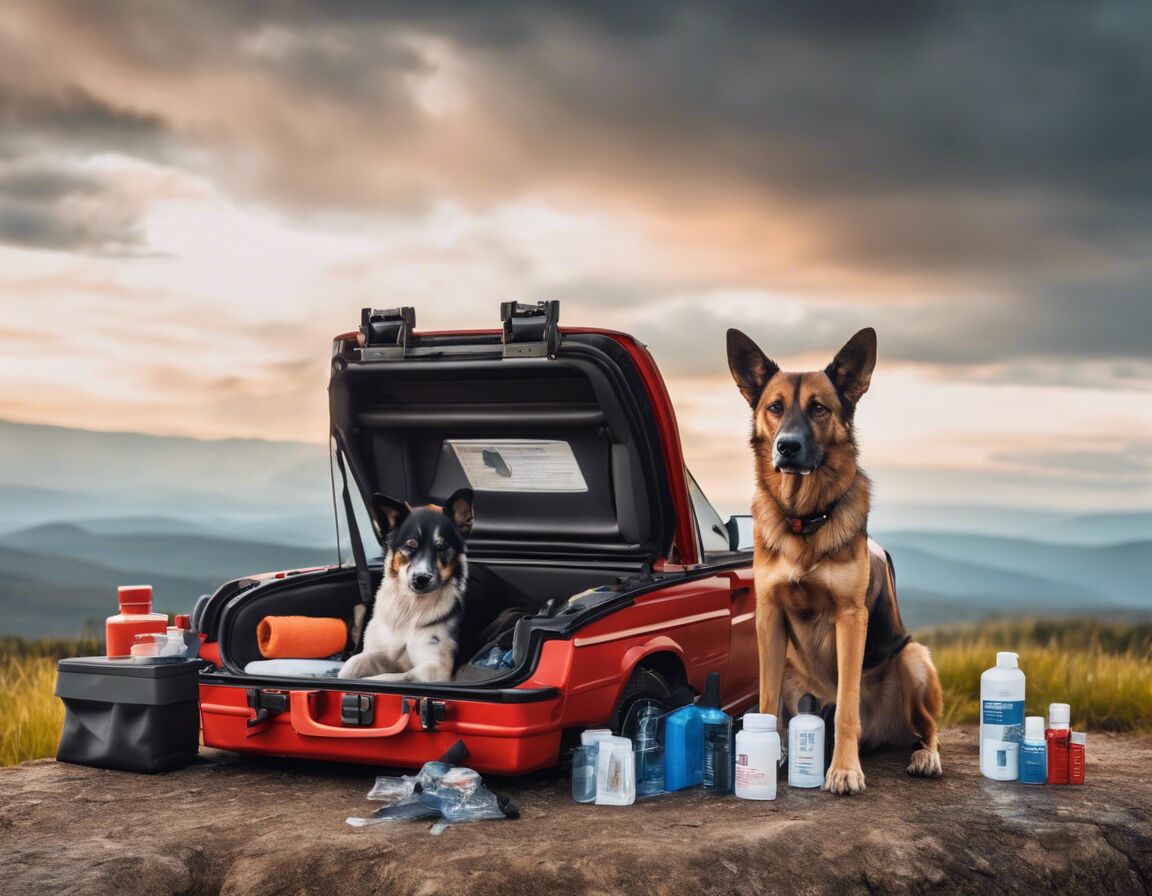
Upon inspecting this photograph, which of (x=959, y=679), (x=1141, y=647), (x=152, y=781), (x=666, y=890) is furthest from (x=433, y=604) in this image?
(x=1141, y=647)

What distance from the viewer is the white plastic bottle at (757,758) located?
4469 mm

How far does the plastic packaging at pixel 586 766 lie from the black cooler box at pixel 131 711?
5.67 ft

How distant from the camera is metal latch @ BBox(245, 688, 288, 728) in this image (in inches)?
186

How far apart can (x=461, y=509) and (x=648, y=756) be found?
133cm

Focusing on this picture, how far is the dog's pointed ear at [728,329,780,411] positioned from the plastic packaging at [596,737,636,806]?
4.80 feet

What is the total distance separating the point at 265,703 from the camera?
15.6 ft

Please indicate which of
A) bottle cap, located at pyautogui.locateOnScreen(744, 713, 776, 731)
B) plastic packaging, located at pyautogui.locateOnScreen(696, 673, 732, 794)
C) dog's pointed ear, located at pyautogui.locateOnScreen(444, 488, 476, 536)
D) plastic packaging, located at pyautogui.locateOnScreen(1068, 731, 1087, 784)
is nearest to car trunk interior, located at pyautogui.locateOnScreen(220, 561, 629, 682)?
dog's pointed ear, located at pyautogui.locateOnScreen(444, 488, 476, 536)

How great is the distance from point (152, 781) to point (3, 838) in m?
0.77

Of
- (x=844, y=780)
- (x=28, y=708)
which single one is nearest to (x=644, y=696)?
(x=844, y=780)

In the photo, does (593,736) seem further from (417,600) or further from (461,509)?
(461,509)

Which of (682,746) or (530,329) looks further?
(530,329)

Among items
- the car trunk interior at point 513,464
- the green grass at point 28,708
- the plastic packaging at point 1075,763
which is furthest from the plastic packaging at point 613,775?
the green grass at point 28,708

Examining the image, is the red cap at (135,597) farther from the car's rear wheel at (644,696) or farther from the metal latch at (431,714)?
the car's rear wheel at (644,696)

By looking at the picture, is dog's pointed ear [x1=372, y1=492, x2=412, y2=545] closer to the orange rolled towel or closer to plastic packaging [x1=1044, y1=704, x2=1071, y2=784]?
the orange rolled towel
